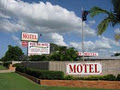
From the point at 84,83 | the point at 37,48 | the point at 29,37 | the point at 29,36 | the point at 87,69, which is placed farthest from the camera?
the point at 29,36

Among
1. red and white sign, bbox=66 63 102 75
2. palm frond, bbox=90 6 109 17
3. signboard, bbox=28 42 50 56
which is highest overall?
palm frond, bbox=90 6 109 17

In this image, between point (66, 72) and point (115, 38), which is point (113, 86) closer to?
point (115, 38)

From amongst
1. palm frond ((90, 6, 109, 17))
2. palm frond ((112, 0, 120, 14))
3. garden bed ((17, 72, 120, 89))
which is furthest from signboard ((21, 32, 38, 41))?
palm frond ((112, 0, 120, 14))

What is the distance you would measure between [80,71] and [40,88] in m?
4.57

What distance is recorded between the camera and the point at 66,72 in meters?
20.3

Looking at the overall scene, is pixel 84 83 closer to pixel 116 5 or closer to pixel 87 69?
pixel 87 69

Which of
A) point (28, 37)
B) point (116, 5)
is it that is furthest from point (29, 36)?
point (116, 5)

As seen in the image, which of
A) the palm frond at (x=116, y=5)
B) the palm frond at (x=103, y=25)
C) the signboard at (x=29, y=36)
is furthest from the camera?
the signboard at (x=29, y=36)

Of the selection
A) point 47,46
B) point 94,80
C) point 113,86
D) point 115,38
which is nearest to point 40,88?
point 94,80

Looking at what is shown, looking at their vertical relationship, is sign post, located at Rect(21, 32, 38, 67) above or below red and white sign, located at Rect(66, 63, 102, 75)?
above

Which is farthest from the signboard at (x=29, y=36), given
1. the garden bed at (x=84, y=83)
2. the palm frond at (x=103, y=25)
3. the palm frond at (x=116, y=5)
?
the palm frond at (x=116, y=5)

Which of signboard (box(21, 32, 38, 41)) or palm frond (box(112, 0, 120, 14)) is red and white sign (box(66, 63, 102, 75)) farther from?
signboard (box(21, 32, 38, 41))

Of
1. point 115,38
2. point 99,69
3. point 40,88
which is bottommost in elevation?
point 40,88

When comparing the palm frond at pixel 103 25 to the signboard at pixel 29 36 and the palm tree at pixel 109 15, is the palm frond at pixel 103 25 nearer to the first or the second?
the palm tree at pixel 109 15
